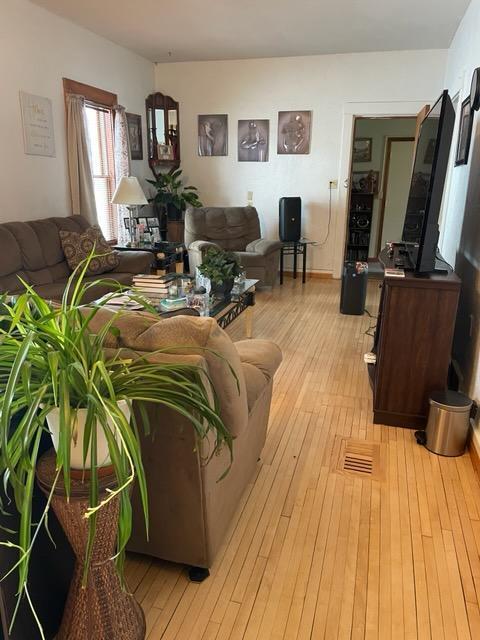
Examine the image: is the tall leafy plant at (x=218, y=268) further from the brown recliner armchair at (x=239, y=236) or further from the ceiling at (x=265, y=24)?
the ceiling at (x=265, y=24)

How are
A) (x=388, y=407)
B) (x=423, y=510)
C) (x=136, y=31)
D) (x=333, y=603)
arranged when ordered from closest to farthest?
(x=333, y=603)
(x=423, y=510)
(x=388, y=407)
(x=136, y=31)

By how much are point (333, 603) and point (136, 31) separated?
537cm

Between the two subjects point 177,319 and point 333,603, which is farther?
point 333,603

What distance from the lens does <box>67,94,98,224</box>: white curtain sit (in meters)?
4.64

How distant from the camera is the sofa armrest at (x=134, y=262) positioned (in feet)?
14.8

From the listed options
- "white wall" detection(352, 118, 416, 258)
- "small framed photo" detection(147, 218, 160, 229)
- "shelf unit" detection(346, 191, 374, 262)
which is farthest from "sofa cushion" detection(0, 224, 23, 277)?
"white wall" detection(352, 118, 416, 258)

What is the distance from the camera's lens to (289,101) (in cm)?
609

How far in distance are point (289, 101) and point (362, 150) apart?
82.0 inches

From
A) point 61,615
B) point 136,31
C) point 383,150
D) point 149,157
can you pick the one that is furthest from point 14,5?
point 383,150

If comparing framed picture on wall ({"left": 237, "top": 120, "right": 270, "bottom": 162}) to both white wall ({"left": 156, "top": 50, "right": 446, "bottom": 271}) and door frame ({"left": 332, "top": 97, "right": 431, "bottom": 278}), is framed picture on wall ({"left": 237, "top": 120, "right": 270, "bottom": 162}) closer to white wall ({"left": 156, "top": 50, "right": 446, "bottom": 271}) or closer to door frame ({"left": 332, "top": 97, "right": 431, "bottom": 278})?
white wall ({"left": 156, "top": 50, "right": 446, "bottom": 271})

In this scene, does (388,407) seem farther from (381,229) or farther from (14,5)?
(381,229)

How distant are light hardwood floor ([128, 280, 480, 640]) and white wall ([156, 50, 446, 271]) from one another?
13.9 feet

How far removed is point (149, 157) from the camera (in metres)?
6.44

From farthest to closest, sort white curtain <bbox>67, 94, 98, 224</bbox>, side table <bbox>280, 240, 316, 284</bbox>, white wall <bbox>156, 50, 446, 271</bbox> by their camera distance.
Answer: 1. side table <bbox>280, 240, 316, 284</bbox>
2. white wall <bbox>156, 50, 446, 271</bbox>
3. white curtain <bbox>67, 94, 98, 224</bbox>
